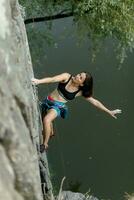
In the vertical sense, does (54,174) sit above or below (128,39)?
below

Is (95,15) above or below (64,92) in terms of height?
below

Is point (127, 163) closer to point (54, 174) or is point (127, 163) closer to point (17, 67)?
point (54, 174)

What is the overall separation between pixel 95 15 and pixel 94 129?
4263 millimetres

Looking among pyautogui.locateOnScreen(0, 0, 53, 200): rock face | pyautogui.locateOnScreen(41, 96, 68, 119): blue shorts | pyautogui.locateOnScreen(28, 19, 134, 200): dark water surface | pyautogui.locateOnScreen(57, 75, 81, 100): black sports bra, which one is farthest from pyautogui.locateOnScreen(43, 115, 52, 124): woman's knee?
pyautogui.locateOnScreen(28, 19, 134, 200): dark water surface

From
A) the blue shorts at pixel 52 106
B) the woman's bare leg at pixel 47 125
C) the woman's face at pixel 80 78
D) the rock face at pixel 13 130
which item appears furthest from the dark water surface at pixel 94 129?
the rock face at pixel 13 130

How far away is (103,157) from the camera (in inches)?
617

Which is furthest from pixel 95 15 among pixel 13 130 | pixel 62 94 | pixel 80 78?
pixel 13 130

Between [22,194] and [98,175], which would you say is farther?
[98,175]

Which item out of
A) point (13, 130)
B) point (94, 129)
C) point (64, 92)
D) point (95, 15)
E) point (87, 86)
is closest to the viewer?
point (13, 130)

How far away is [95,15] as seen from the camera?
41.7ft

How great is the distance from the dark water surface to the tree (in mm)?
1173

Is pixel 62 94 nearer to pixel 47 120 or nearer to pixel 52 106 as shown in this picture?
pixel 52 106

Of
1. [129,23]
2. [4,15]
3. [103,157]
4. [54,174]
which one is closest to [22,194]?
[4,15]

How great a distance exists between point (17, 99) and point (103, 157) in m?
11.7
